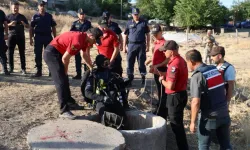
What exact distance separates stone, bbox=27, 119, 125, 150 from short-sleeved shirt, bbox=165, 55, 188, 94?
1.06 metres

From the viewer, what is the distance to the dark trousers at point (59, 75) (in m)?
5.52

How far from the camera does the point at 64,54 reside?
17.9ft

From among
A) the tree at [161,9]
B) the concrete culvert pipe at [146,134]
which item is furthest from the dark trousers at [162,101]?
the tree at [161,9]

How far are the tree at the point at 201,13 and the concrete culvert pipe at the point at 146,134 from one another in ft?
145

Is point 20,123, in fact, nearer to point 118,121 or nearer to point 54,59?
point 54,59

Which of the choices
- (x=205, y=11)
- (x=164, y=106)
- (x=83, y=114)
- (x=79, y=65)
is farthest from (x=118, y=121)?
(x=205, y=11)

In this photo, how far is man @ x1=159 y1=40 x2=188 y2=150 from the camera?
5250mm

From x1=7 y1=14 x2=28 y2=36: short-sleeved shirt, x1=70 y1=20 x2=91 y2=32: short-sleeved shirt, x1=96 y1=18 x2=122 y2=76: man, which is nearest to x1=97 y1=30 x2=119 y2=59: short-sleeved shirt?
x1=96 y1=18 x2=122 y2=76: man

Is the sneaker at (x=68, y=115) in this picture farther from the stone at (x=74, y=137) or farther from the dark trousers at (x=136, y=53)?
the dark trousers at (x=136, y=53)

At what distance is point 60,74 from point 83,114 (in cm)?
77

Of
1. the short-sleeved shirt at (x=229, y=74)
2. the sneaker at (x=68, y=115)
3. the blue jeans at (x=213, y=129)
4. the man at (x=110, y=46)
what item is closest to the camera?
the blue jeans at (x=213, y=129)

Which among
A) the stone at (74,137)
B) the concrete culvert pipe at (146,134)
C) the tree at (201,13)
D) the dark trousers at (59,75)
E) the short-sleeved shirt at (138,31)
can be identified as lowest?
the concrete culvert pipe at (146,134)

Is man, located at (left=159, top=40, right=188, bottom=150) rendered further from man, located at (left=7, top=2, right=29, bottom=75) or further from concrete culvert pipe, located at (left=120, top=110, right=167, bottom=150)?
man, located at (left=7, top=2, right=29, bottom=75)

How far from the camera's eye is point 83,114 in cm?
587
